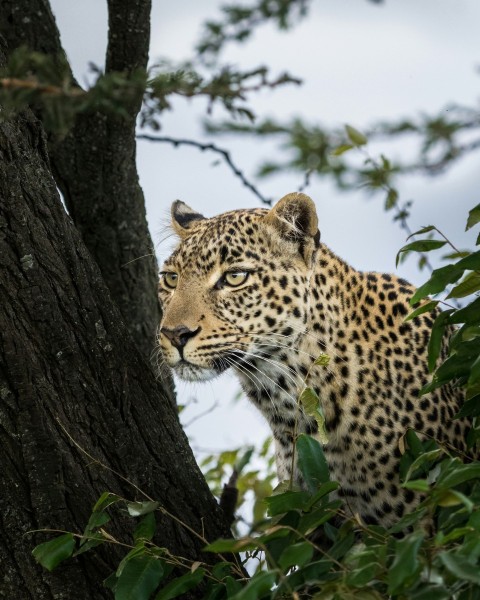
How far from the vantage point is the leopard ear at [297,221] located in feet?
18.1

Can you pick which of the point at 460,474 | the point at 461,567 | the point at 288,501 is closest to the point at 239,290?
the point at 288,501

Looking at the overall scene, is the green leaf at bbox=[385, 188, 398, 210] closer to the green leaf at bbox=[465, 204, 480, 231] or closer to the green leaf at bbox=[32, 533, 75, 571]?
the green leaf at bbox=[465, 204, 480, 231]

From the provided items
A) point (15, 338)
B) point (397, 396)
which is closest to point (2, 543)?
point (15, 338)

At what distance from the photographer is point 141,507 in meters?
4.46

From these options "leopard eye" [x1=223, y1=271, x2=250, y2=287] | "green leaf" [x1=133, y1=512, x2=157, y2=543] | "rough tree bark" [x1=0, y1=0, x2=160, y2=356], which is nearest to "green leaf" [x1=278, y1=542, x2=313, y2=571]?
"green leaf" [x1=133, y1=512, x2=157, y2=543]

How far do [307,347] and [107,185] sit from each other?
1.80 metres

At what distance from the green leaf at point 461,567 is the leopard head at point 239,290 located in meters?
2.23

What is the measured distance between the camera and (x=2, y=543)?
14.8 feet

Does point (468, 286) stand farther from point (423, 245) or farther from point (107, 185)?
point (107, 185)

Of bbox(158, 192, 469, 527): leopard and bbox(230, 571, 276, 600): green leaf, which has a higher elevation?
bbox(158, 192, 469, 527): leopard

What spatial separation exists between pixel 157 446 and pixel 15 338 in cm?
81

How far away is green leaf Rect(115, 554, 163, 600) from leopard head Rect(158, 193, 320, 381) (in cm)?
133

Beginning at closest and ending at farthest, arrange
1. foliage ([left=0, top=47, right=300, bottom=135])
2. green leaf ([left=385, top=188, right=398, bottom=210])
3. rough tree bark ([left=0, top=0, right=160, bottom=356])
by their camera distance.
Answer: foliage ([left=0, top=47, right=300, bottom=135]) < green leaf ([left=385, top=188, right=398, bottom=210]) < rough tree bark ([left=0, top=0, right=160, bottom=356])

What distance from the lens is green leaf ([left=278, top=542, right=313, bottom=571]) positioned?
365 cm
